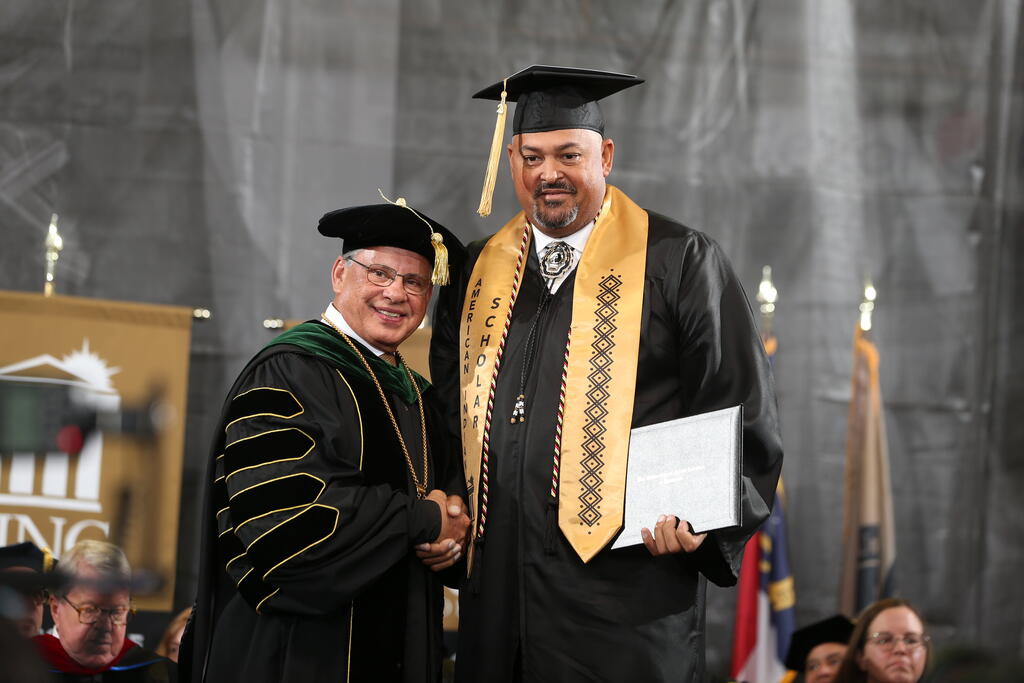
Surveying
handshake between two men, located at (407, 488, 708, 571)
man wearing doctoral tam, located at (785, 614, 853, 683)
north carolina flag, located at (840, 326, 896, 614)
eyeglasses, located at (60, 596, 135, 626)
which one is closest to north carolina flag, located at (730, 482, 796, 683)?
north carolina flag, located at (840, 326, 896, 614)

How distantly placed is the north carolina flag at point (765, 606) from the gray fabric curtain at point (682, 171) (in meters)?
0.19

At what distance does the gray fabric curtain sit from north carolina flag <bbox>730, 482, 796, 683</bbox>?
0.19m

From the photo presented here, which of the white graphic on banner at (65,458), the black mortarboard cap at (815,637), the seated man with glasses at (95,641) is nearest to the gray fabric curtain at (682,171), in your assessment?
the white graphic on banner at (65,458)

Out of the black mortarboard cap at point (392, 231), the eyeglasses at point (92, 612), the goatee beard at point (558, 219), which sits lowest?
the eyeglasses at point (92, 612)

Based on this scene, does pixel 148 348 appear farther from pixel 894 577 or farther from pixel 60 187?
pixel 894 577

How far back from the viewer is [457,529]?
3.29m

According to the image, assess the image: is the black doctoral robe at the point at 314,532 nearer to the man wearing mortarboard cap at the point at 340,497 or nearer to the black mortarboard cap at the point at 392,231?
the man wearing mortarboard cap at the point at 340,497

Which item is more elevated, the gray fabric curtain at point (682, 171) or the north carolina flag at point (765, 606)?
the gray fabric curtain at point (682, 171)

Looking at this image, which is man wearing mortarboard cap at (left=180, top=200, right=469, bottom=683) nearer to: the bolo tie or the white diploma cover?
the bolo tie

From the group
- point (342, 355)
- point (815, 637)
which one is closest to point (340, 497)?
point (342, 355)

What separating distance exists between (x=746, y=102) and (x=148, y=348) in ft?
11.2

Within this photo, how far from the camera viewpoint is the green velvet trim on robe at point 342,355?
11.0ft

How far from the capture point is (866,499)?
6.50 meters

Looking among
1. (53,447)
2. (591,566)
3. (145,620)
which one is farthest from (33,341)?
(591,566)
